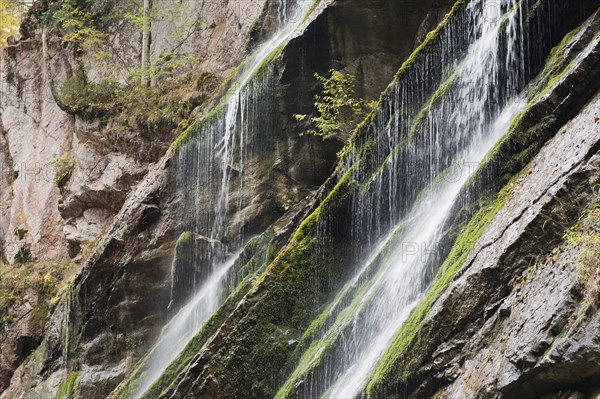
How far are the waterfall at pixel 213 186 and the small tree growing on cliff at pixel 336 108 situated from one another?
1069 millimetres

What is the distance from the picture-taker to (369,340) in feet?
28.5

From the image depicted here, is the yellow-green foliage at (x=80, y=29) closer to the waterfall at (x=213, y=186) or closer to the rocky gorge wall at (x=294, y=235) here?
the rocky gorge wall at (x=294, y=235)

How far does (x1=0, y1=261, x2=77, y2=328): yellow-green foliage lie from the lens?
832 inches

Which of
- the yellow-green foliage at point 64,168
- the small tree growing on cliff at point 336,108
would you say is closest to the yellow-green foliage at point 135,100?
the yellow-green foliage at point 64,168

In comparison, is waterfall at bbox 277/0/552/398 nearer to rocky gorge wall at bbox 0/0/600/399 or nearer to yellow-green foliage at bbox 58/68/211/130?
rocky gorge wall at bbox 0/0/600/399

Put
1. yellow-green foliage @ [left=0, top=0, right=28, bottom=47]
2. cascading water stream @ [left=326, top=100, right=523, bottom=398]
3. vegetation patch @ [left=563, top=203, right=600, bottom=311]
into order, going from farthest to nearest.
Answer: yellow-green foliage @ [left=0, top=0, right=28, bottom=47], cascading water stream @ [left=326, top=100, right=523, bottom=398], vegetation patch @ [left=563, top=203, right=600, bottom=311]

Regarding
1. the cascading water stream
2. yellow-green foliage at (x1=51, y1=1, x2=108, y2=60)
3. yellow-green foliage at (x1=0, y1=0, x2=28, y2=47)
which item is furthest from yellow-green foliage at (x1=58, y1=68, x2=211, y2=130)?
the cascading water stream

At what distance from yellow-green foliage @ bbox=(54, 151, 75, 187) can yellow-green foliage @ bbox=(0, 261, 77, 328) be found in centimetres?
228

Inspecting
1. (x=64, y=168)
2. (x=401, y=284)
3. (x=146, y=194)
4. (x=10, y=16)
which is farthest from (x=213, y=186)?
(x=10, y=16)

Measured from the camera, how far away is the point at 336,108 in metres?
15.1

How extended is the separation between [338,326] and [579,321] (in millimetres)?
3986

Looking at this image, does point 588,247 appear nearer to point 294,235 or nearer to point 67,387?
point 294,235

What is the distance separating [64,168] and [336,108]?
33.7 ft

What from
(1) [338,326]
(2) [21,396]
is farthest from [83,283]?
(1) [338,326]
